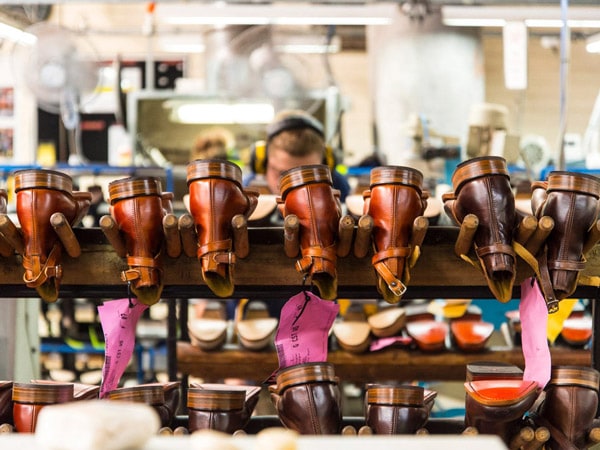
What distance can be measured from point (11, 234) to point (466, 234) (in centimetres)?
75

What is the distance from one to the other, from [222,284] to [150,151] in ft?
15.4

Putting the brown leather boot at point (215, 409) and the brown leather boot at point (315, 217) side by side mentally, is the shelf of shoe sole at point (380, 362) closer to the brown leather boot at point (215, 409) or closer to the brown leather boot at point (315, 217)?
the brown leather boot at point (215, 409)

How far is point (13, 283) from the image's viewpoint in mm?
1466

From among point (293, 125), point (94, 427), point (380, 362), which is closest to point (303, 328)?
point (94, 427)

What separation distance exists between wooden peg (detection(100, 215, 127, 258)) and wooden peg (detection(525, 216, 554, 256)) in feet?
2.23

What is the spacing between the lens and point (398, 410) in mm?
1387

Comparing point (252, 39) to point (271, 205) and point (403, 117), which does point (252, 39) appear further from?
point (271, 205)

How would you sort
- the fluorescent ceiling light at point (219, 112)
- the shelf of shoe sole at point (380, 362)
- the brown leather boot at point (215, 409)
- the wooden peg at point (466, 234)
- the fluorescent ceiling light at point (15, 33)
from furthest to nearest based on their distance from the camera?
1. the fluorescent ceiling light at point (15, 33)
2. the fluorescent ceiling light at point (219, 112)
3. the shelf of shoe sole at point (380, 362)
4. the brown leather boot at point (215, 409)
5. the wooden peg at point (466, 234)

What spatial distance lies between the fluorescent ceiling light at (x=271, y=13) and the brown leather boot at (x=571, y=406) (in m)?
4.45

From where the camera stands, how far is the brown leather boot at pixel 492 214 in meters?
1.32

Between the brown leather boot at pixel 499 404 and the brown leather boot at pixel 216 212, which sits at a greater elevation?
the brown leather boot at pixel 216 212

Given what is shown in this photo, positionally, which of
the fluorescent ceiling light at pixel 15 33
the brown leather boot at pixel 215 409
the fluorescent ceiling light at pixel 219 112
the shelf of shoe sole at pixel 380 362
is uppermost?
the fluorescent ceiling light at pixel 15 33

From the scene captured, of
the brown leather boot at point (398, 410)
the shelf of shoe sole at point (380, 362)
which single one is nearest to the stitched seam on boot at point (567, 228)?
the brown leather boot at point (398, 410)

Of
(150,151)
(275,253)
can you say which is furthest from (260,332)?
(150,151)
